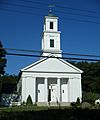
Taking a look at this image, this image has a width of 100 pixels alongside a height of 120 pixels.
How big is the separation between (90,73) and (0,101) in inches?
949

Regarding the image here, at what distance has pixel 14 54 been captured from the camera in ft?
49.9

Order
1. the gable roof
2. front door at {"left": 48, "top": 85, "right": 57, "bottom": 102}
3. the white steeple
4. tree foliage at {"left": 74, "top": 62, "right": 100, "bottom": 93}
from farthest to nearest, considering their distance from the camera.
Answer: tree foliage at {"left": 74, "top": 62, "right": 100, "bottom": 93} → the white steeple → front door at {"left": 48, "top": 85, "right": 57, "bottom": 102} → the gable roof

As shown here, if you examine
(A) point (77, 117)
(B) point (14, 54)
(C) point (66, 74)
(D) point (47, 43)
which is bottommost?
(A) point (77, 117)

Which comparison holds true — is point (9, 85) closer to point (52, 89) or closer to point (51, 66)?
point (52, 89)

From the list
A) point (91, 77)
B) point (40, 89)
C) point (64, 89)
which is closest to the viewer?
point (40, 89)

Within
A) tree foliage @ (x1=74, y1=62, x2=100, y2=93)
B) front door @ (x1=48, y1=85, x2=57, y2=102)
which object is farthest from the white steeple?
tree foliage @ (x1=74, y1=62, x2=100, y2=93)

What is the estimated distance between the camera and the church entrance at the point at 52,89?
54634 mm

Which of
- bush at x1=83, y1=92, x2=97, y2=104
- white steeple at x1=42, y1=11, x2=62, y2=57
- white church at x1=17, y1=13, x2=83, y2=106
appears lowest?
bush at x1=83, y1=92, x2=97, y2=104

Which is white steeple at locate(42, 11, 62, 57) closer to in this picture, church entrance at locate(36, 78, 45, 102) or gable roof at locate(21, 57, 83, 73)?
gable roof at locate(21, 57, 83, 73)

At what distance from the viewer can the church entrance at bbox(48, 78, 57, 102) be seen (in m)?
54.6

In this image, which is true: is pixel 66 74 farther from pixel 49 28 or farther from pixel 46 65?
pixel 49 28

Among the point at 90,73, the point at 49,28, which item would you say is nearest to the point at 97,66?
the point at 90,73

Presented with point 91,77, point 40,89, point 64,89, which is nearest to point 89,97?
point 64,89

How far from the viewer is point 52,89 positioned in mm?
55156
